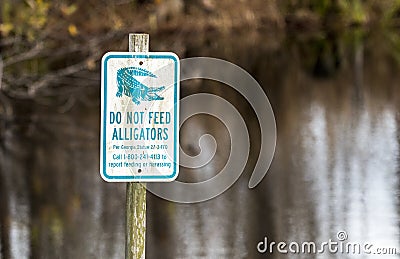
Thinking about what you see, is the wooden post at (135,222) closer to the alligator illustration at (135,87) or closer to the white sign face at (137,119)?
the white sign face at (137,119)

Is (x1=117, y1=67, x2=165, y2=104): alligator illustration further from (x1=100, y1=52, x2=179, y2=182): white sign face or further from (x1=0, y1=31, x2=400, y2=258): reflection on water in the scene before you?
(x1=0, y1=31, x2=400, y2=258): reflection on water

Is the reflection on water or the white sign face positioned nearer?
the white sign face

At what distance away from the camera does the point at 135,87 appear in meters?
4.44

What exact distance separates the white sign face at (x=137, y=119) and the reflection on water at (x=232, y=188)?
127 inches

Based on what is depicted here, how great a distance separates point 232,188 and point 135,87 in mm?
5776

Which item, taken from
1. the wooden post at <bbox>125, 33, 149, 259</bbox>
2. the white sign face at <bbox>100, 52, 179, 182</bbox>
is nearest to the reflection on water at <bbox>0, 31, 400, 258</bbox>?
the wooden post at <bbox>125, 33, 149, 259</bbox>

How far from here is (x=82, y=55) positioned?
22.1 metres

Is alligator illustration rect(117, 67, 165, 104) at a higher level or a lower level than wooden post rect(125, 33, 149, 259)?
higher

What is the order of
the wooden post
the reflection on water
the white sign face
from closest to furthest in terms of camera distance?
1. the white sign face
2. the wooden post
3. the reflection on water

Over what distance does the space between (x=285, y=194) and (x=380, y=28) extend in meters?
22.1

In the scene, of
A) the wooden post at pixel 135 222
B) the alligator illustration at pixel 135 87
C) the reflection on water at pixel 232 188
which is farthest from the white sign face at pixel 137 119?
the reflection on water at pixel 232 188

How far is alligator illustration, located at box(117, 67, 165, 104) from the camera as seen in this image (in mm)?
4418

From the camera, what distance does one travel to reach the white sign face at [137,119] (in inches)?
173

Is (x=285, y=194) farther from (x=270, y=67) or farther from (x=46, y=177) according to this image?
(x=270, y=67)
